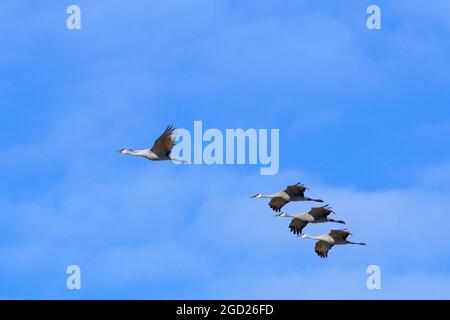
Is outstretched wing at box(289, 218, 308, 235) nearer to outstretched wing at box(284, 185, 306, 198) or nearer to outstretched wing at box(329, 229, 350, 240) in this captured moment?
outstretched wing at box(284, 185, 306, 198)

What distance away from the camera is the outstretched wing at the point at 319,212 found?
89.0m

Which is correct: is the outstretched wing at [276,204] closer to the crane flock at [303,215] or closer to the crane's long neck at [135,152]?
the crane flock at [303,215]

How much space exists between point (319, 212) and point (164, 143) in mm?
10770

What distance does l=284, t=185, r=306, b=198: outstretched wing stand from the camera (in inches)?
3514

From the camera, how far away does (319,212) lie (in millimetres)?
89500

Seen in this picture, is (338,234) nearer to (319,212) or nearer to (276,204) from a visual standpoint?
(319,212)

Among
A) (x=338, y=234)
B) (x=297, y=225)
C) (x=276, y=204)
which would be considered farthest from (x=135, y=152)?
(x=338, y=234)

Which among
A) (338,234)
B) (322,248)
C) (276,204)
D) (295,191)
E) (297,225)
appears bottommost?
(322,248)

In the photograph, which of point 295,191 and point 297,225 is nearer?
point 295,191

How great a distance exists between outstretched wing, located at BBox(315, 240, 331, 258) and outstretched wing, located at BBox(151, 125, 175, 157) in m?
11.3

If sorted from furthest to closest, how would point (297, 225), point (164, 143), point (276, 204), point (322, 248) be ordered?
point (276, 204), point (297, 225), point (322, 248), point (164, 143)

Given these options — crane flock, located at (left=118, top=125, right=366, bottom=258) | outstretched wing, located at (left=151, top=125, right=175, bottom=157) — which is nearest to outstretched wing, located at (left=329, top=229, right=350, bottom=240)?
crane flock, located at (left=118, top=125, right=366, bottom=258)
